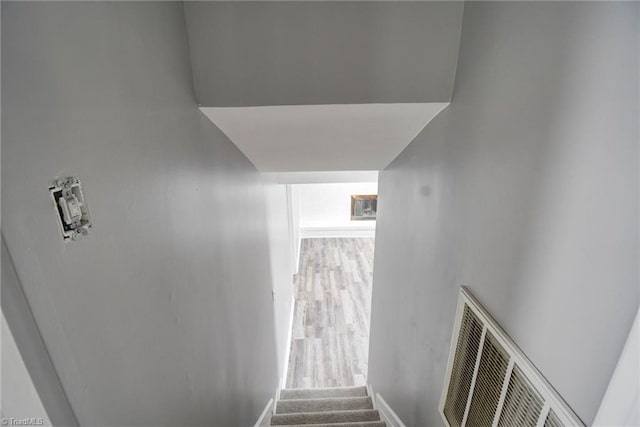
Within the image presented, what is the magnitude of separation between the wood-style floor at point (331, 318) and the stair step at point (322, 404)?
0.73m

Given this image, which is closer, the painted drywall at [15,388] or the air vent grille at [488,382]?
the painted drywall at [15,388]

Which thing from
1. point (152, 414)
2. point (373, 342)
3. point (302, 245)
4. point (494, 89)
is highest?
point (494, 89)

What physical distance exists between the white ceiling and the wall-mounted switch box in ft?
2.51

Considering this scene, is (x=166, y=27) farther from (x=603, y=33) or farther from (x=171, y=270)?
Result: (x=603, y=33)

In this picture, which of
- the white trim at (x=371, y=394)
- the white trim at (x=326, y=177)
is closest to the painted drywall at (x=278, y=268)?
the white trim at (x=326, y=177)

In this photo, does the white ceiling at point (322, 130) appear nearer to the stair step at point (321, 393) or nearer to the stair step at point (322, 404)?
the stair step at point (322, 404)

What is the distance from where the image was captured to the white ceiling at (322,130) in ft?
4.22

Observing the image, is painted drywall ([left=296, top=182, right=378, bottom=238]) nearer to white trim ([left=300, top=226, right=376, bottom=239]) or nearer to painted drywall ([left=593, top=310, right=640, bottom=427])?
white trim ([left=300, top=226, right=376, bottom=239])

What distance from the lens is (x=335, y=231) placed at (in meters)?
8.63

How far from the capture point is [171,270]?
→ 3.06 ft

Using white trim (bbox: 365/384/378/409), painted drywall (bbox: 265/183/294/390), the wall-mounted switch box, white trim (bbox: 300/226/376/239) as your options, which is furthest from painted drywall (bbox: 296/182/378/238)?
the wall-mounted switch box

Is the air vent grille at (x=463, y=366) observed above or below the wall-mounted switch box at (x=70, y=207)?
below

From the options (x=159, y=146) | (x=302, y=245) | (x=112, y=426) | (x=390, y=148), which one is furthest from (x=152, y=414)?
(x=302, y=245)

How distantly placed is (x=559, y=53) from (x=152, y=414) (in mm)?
1370
